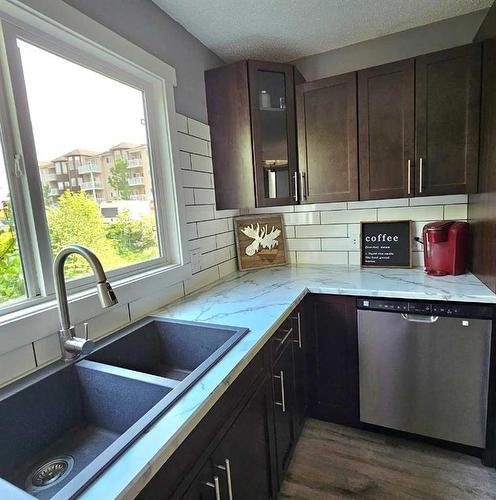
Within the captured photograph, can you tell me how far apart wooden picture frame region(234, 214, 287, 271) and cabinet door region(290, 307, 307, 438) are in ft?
2.38

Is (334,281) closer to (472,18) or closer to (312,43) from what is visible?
(312,43)

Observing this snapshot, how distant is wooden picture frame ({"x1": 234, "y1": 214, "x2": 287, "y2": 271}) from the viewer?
7.67 ft

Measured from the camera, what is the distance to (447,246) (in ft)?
5.81

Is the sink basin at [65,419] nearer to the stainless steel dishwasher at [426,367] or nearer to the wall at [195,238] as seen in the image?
the wall at [195,238]

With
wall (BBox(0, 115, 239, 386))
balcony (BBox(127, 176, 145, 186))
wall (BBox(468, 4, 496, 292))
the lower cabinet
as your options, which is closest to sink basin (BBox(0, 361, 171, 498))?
wall (BBox(0, 115, 239, 386))

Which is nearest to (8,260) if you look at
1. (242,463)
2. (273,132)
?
(242,463)

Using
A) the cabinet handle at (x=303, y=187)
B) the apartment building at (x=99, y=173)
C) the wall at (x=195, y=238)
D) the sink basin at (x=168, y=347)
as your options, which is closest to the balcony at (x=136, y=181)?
the apartment building at (x=99, y=173)

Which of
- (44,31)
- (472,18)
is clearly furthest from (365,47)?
(44,31)

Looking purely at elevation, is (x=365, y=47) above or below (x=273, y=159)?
above

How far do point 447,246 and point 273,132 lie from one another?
1.22m

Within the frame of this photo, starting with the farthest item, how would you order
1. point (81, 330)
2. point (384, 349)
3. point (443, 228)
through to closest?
point (443, 228), point (384, 349), point (81, 330)

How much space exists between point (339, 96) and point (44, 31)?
1.49 metres

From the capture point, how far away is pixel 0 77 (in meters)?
1.00

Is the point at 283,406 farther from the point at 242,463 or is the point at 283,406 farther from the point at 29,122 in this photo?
the point at 29,122
